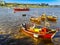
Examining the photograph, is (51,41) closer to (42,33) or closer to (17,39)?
(42,33)

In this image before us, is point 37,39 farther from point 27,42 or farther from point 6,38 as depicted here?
point 6,38

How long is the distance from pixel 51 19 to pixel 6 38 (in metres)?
35.6

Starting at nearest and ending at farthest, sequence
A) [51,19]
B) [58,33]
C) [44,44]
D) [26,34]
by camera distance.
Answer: [44,44]
[26,34]
[58,33]
[51,19]

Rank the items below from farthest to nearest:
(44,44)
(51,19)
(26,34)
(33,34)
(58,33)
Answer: (51,19) < (58,33) < (26,34) < (33,34) < (44,44)

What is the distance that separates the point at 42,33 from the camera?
33.5 m

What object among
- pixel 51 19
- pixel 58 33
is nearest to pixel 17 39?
pixel 58 33

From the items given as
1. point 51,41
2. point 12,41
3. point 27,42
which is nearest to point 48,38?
point 51,41

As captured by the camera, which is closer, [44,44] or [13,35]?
[44,44]

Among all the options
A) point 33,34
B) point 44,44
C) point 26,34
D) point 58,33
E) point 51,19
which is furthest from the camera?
point 51,19

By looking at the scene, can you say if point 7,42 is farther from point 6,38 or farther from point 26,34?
point 26,34

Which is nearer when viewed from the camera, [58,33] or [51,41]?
[51,41]

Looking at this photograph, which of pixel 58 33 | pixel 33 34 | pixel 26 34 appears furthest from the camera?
pixel 58 33

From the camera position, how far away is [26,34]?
3775 cm

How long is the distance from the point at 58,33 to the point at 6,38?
41.2ft
